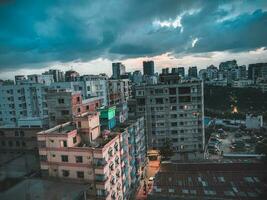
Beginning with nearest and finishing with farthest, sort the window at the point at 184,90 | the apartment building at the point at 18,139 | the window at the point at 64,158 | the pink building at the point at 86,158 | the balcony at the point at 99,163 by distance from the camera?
the balcony at the point at 99,163, the pink building at the point at 86,158, the window at the point at 64,158, the apartment building at the point at 18,139, the window at the point at 184,90

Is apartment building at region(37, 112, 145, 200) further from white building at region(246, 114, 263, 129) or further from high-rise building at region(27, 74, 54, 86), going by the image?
white building at region(246, 114, 263, 129)

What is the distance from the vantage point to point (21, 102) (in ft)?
100

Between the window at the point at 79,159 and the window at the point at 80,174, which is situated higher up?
the window at the point at 79,159

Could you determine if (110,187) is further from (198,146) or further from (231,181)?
(198,146)

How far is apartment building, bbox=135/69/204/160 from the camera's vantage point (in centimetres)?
2681

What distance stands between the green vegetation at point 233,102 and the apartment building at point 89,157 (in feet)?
120

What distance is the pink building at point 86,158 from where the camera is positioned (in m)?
13.4

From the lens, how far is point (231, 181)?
17.4 metres

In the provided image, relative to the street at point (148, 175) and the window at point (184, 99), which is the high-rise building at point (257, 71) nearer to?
the window at point (184, 99)

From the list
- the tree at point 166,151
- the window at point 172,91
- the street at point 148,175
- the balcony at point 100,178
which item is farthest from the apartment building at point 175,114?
the balcony at point 100,178

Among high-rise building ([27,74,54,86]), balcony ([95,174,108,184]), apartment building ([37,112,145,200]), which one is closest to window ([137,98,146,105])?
apartment building ([37,112,145,200])

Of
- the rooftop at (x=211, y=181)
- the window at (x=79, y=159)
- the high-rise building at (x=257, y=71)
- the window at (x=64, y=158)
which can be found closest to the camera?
the window at (x=79, y=159)

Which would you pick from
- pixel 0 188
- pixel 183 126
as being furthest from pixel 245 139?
pixel 0 188

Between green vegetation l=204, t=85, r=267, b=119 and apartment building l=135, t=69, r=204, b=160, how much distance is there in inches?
879
